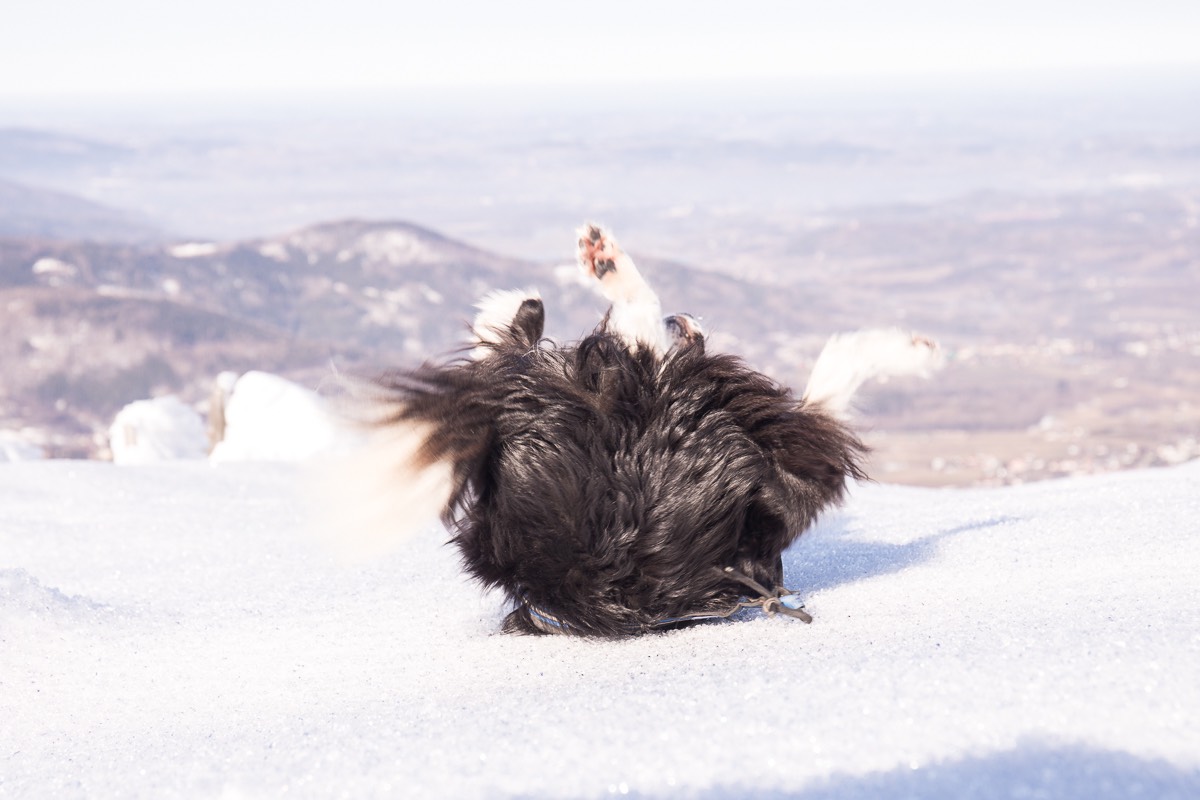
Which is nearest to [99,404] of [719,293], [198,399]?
[198,399]

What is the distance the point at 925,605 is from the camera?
1.65 m

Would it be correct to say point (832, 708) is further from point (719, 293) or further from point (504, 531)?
point (719, 293)

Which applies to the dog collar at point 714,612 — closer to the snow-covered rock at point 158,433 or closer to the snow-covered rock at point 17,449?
the snow-covered rock at point 17,449

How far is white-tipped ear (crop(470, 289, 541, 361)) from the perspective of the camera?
6.22 ft

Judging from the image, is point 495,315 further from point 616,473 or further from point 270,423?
point 270,423

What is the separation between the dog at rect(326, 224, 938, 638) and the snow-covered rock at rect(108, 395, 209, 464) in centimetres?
710

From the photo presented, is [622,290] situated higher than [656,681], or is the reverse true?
[622,290]

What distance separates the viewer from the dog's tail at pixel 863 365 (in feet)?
6.05

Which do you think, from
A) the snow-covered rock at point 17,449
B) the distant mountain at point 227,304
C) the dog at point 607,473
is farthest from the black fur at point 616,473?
the distant mountain at point 227,304

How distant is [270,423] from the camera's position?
261 inches

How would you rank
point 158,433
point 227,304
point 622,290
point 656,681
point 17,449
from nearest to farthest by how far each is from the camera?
point 656,681, point 622,290, point 17,449, point 158,433, point 227,304

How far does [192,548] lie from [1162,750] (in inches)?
107

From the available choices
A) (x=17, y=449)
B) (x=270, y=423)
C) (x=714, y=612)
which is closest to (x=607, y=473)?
(x=714, y=612)

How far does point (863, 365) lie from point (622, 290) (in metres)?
0.50
